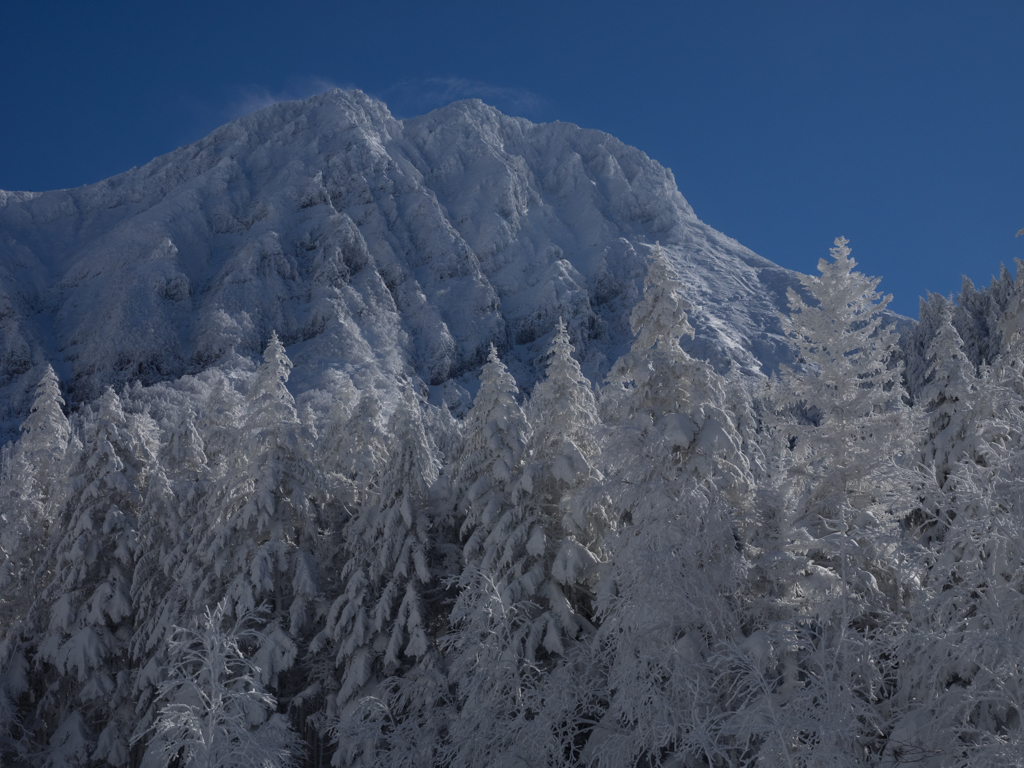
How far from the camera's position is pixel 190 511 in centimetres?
2448

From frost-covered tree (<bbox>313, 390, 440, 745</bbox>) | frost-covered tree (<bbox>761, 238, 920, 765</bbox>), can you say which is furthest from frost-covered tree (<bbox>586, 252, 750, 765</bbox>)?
frost-covered tree (<bbox>313, 390, 440, 745</bbox>)

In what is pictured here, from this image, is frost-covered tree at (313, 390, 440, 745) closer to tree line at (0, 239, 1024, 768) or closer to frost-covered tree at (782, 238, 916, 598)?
tree line at (0, 239, 1024, 768)

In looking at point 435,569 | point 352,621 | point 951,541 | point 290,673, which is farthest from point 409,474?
point 951,541

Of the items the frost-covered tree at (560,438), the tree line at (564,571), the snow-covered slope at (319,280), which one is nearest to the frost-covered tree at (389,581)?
the tree line at (564,571)

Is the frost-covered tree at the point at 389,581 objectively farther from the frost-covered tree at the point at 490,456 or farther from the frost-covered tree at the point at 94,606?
the frost-covered tree at the point at 94,606

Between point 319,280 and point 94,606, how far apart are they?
13706 centimetres

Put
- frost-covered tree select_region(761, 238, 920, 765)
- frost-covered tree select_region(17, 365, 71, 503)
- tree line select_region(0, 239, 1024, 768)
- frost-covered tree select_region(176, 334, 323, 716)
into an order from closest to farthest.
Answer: tree line select_region(0, 239, 1024, 768), frost-covered tree select_region(761, 238, 920, 765), frost-covered tree select_region(176, 334, 323, 716), frost-covered tree select_region(17, 365, 71, 503)

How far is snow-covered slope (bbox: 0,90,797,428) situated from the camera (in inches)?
5320

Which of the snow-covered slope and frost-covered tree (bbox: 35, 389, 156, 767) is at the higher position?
the snow-covered slope

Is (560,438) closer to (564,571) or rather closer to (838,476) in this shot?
(564,571)

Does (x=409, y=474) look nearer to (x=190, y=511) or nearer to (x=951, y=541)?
(x=190, y=511)

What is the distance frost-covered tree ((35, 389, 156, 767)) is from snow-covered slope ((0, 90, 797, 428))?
306 feet

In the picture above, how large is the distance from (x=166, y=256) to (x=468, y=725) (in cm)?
15691

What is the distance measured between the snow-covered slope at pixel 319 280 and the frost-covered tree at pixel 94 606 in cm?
9314
